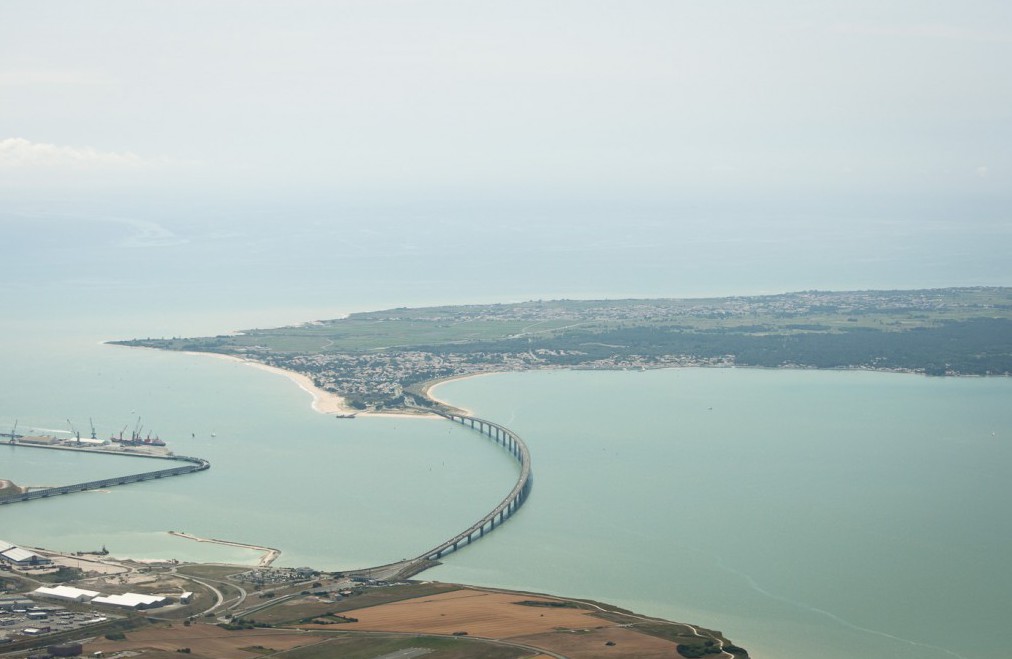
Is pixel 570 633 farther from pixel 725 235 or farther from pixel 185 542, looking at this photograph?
pixel 725 235

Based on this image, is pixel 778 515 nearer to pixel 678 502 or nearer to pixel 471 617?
pixel 678 502

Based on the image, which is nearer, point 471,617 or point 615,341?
point 471,617

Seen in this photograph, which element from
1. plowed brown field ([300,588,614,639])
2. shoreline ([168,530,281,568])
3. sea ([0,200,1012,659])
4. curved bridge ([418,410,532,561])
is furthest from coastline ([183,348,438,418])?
plowed brown field ([300,588,614,639])

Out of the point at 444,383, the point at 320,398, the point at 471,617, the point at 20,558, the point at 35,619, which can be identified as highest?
the point at 444,383

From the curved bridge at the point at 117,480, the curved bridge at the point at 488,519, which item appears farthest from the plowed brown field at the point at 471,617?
the curved bridge at the point at 117,480

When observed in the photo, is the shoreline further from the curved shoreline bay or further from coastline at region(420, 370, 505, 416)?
coastline at region(420, 370, 505, 416)

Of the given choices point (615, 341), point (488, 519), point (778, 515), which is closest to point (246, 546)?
point (488, 519)

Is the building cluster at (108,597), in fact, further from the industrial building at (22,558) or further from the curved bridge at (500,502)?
the curved bridge at (500,502)

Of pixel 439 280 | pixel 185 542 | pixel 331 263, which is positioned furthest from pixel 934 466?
pixel 331 263
